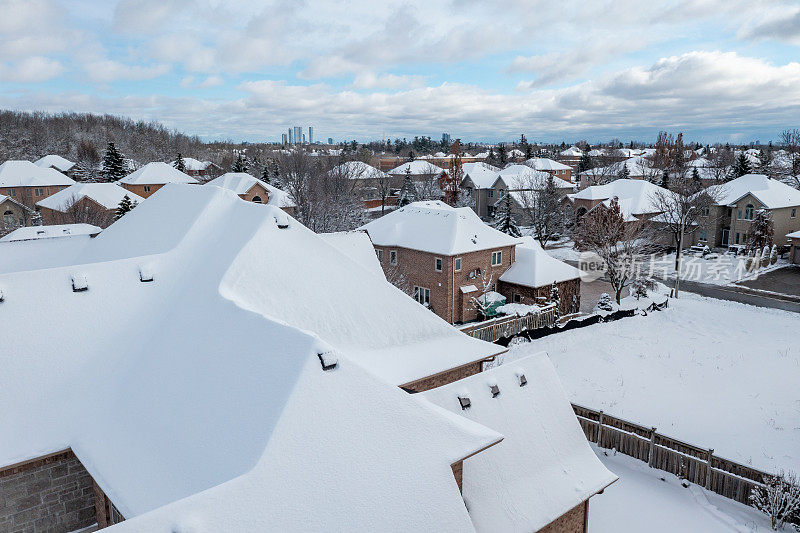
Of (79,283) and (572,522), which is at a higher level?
(79,283)

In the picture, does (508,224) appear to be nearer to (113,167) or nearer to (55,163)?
(113,167)

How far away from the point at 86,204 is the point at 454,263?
119ft

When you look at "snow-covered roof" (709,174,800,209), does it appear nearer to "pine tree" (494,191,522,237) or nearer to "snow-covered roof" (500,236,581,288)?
"pine tree" (494,191,522,237)

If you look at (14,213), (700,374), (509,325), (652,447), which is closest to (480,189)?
(509,325)

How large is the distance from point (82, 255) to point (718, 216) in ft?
170

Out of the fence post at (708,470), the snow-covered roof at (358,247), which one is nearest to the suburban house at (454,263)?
the snow-covered roof at (358,247)

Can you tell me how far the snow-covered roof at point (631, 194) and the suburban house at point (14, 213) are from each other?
56.0 meters

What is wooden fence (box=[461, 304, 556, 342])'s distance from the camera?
78.2ft

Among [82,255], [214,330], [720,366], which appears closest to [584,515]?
[214,330]

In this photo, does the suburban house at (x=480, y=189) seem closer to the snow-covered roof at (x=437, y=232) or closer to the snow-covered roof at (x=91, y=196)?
the snow-covered roof at (x=437, y=232)

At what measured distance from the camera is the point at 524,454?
10836 millimetres

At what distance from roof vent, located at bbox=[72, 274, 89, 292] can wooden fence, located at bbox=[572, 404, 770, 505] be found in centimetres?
1425

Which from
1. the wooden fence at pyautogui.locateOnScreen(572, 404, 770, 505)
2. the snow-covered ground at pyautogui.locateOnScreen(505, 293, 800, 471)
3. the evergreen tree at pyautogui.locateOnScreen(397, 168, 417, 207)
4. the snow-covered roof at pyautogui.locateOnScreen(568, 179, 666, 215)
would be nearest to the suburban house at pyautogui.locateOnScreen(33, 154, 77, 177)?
the evergreen tree at pyautogui.locateOnScreen(397, 168, 417, 207)

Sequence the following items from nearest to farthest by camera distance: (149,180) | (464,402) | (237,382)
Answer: (237,382), (464,402), (149,180)
